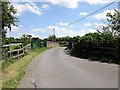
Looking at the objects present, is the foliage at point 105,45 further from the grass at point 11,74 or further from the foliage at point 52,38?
the foliage at point 52,38

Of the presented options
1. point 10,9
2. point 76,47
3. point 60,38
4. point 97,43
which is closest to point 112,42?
point 97,43

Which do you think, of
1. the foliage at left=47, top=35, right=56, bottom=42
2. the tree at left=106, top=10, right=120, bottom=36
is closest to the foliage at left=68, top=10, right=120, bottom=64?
the tree at left=106, top=10, right=120, bottom=36

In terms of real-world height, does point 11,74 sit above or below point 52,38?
below

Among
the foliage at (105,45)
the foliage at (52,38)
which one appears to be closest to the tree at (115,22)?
the foliage at (105,45)

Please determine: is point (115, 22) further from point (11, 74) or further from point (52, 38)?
point (52, 38)

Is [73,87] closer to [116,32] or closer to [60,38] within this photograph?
[116,32]

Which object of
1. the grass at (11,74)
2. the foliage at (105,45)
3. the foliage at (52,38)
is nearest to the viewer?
the grass at (11,74)

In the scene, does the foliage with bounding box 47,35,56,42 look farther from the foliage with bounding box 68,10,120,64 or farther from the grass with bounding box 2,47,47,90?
the grass with bounding box 2,47,47,90

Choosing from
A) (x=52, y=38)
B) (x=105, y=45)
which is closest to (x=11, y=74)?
(x=105, y=45)

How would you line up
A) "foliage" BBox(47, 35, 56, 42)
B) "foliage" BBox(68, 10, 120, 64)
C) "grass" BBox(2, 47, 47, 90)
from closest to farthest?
"grass" BBox(2, 47, 47, 90) < "foliage" BBox(68, 10, 120, 64) < "foliage" BBox(47, 35, 56, 42)

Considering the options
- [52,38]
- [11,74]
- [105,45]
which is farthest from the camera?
[52,38]

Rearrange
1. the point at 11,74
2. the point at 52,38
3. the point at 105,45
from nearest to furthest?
the point at 11,74, the point at 105,45, the point at 52,38

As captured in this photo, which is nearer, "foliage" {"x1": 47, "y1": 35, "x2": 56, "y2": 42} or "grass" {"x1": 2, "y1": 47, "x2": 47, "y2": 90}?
"grass" {"x1": 2, "y1": 47, "x2": 47, "y2": 90}

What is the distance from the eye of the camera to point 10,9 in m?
38.2
